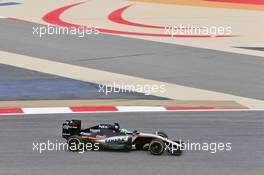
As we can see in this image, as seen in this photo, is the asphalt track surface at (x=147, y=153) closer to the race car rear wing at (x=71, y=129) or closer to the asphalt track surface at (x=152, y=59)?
the race car rear wing at (x=71, y=129)

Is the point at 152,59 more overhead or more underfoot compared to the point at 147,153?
more underfoot

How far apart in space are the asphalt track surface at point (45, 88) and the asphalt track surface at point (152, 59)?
2250mm

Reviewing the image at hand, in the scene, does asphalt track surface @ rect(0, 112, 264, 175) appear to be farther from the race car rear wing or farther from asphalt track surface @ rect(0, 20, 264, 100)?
asphalt track surface @ rect(0, 20, 264, 100)

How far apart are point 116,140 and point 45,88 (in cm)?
715

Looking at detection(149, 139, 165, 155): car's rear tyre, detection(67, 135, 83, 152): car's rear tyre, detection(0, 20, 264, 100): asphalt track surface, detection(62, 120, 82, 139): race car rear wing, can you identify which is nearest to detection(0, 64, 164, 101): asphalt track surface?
detection(0, 20, 264, 100): asphalt track surface

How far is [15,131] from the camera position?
1656cm

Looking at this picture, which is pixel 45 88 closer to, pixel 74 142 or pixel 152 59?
pixel 152 59

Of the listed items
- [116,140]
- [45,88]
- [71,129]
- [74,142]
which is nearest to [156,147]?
[116,140]

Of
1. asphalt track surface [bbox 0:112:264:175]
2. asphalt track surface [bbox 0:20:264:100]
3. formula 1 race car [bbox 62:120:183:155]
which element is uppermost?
formula 1 race car [bbox 62:120:183:155]

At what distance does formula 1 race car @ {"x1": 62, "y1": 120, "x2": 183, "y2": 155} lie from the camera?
1486 centimetres

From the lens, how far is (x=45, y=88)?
2188 centimetres

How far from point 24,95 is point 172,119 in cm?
468

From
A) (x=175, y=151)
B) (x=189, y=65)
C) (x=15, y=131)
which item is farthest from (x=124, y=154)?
(x=189, y=65)

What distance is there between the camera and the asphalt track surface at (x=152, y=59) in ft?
76.6
